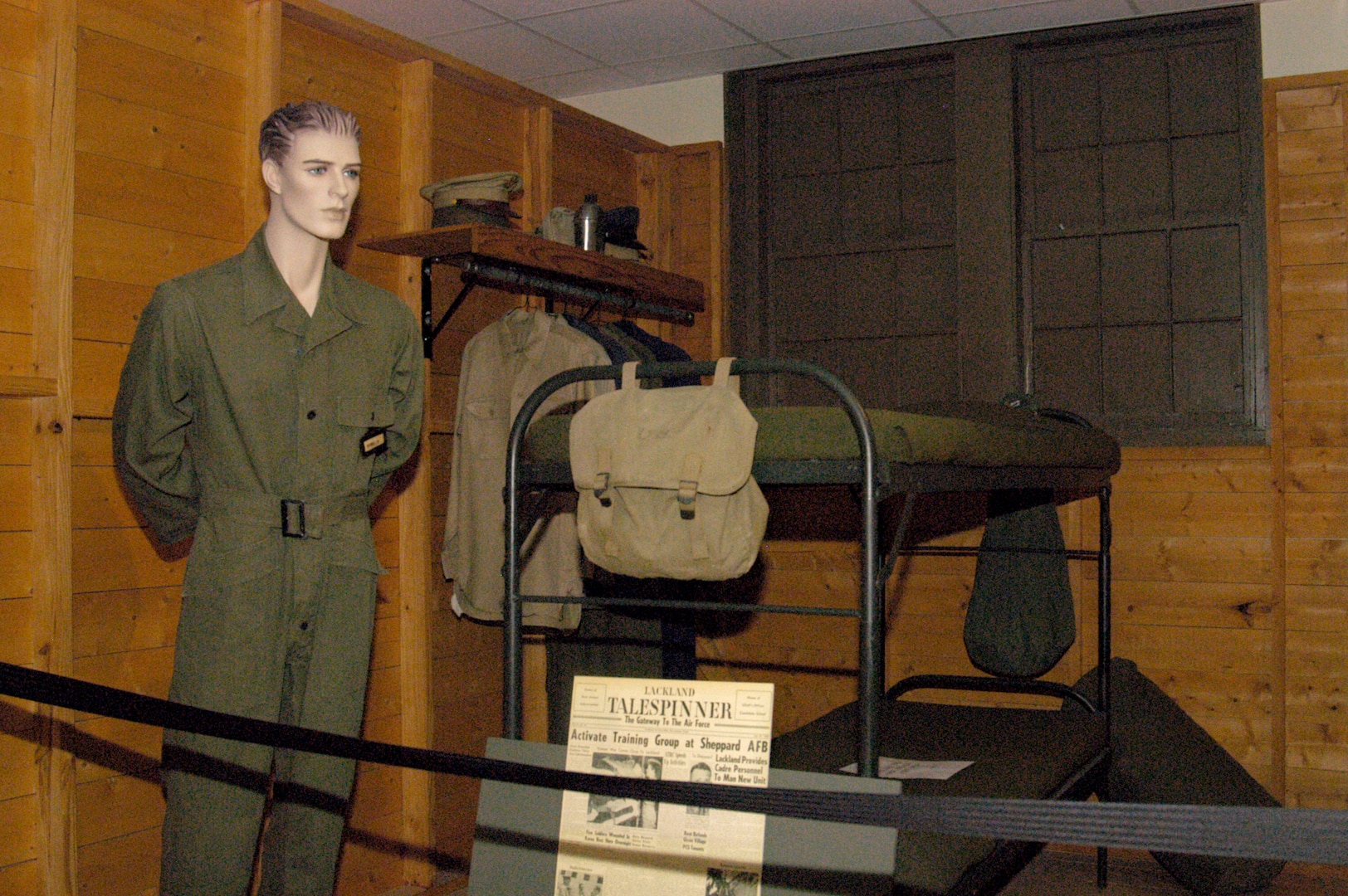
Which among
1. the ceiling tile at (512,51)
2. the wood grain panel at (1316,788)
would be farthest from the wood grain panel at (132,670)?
the wood grain panel at (1316,788)

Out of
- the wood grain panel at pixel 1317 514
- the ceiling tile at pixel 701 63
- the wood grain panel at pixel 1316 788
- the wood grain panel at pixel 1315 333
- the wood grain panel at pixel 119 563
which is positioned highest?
the ceiling tile at pixel 701 63

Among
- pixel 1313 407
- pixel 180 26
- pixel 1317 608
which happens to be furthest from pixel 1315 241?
pixel 180 26

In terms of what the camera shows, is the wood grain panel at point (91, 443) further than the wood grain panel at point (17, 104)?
Yes

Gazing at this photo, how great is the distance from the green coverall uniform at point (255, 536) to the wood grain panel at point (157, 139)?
0.66 meters

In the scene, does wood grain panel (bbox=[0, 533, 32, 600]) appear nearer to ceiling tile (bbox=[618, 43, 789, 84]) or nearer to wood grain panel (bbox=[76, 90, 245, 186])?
wood grain panel (bbox=[76, 90, 245, 186])

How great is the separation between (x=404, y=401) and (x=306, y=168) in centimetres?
52

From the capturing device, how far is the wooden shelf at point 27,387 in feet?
8.50

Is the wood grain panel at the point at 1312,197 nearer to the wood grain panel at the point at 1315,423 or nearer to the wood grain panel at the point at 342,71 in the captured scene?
the wood grain panel at the point at 1315,423

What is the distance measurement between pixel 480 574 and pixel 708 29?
6.38ft

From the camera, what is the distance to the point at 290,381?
240 cm

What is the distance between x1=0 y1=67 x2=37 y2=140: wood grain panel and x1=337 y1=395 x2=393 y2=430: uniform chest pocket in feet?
3.15

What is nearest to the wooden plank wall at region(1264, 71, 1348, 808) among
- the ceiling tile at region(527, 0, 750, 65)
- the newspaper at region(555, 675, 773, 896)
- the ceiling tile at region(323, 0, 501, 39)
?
the ceiling tile at region(527, 0, 750, 65)

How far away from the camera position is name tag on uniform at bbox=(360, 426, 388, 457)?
8.22 ft

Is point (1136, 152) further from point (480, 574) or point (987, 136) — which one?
point (480, 574)
